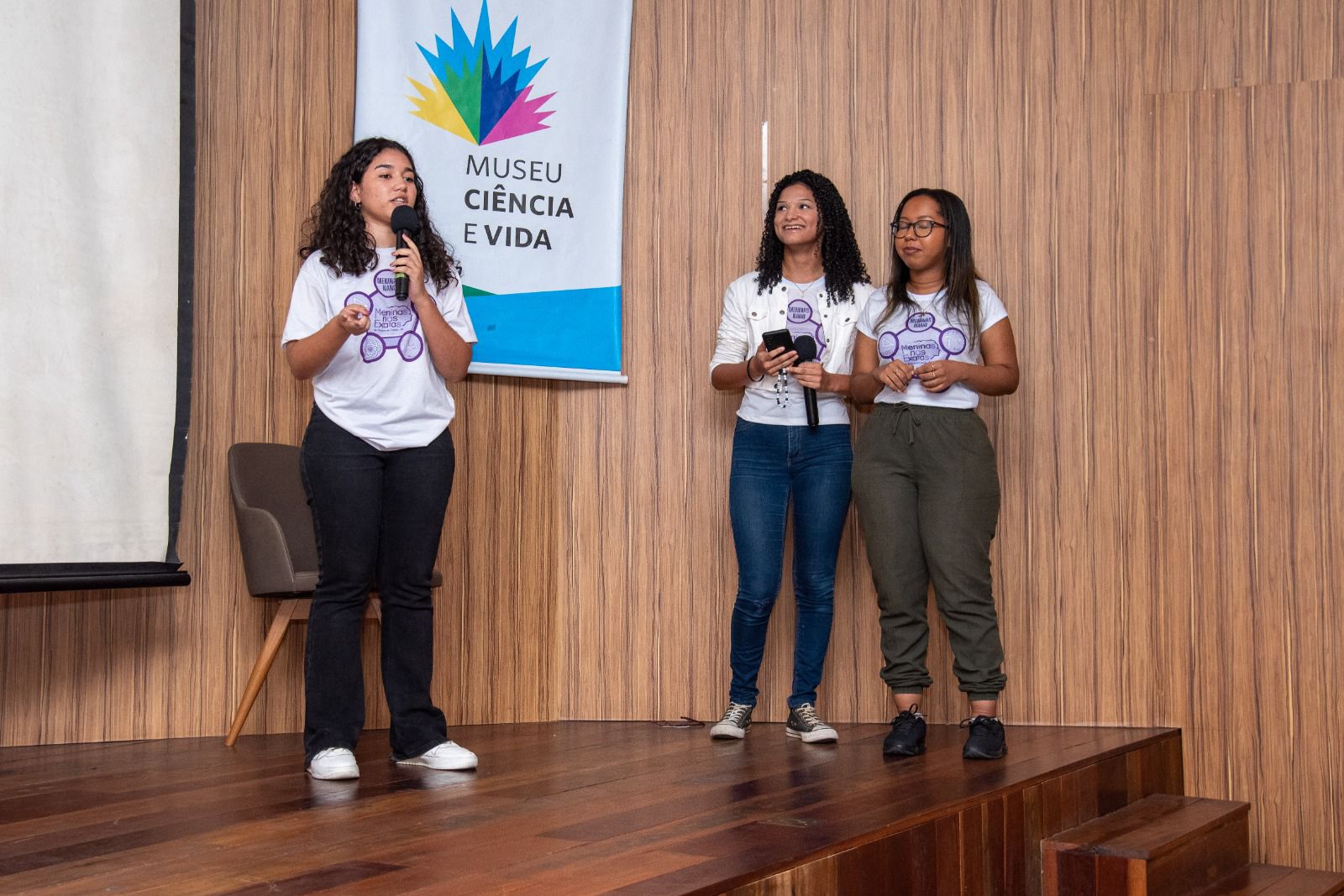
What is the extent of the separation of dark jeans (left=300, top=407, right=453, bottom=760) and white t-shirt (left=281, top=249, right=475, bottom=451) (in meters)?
0.04

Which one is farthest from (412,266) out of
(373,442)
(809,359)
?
(809,359)

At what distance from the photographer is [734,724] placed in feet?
10.2

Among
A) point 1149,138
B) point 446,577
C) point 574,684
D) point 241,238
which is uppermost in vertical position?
point 1149,138

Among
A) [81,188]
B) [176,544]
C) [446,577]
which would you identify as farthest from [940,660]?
[81,188]

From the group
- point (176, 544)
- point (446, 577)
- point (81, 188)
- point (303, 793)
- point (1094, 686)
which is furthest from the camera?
point (446, 577)

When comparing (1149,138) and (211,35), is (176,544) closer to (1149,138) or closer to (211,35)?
(211,35)

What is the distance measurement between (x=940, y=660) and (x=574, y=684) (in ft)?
3.56

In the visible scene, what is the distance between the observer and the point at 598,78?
365 centimetres

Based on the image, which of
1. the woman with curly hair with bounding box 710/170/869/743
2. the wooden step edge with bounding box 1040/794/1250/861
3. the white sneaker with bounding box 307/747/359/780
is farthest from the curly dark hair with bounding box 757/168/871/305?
the white sneaker with bounding box 307/747/359/780

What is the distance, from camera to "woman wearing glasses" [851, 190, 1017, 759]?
2.85 meters

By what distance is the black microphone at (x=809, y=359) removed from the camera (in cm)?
297

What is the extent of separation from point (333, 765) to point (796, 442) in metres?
1.38

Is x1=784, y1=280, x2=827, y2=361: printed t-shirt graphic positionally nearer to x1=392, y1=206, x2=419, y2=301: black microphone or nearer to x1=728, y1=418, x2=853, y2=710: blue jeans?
x1=728, y1=418, x2=853, y2=710: blue jeans

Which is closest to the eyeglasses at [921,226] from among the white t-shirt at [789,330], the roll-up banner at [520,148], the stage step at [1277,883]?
the white t-shirt at [789,330]
